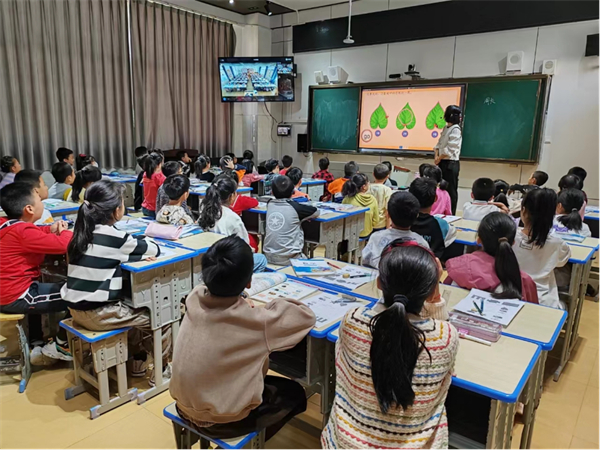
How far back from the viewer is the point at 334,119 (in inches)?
325

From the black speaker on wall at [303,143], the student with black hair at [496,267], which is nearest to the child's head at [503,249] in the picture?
the student with black hair at [496,267]

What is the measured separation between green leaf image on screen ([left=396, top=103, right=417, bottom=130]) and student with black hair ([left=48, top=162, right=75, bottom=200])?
5.13m

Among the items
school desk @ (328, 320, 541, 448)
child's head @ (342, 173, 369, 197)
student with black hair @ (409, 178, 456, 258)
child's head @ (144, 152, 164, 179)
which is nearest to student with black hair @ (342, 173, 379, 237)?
child's head @ (342, 173, 369, 197)

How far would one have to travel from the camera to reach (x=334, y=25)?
8.14 meters

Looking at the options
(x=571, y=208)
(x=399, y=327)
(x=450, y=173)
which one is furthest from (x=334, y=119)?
(x=399, y=327)

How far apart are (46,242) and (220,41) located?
726cm

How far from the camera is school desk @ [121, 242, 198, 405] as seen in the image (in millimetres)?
2293

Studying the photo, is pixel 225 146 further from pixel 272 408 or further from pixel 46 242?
pixel 272 408

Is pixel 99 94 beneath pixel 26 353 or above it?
above

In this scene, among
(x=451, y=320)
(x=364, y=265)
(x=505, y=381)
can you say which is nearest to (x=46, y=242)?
(x=364, y=265)

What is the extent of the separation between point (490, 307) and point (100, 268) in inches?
72.0

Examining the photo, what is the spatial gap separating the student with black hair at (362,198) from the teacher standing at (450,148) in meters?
1.01

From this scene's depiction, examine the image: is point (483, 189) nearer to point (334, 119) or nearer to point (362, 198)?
point (362, 198)

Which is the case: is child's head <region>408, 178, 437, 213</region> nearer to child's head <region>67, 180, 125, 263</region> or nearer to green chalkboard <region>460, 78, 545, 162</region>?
child's head <region>67, 180, 125, 263</region>
